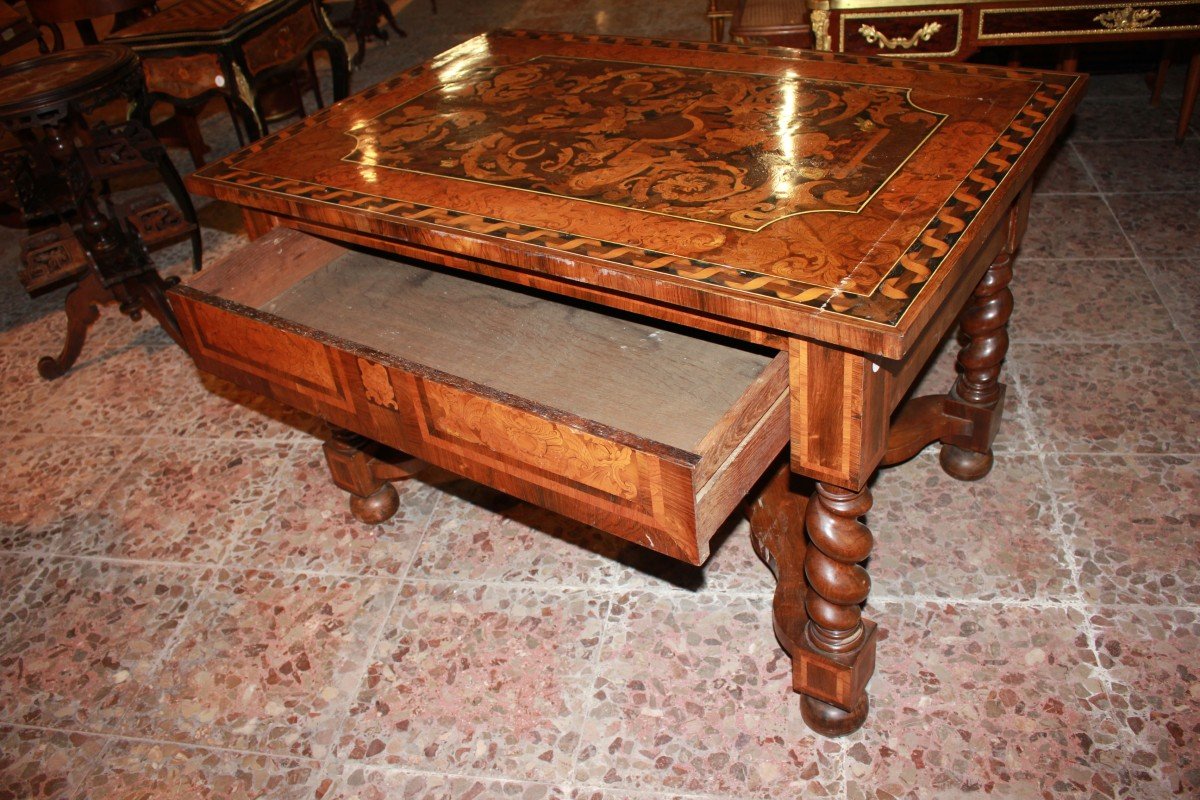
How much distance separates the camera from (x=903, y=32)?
8.58 feet

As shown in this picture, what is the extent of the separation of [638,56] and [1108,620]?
1.39 m

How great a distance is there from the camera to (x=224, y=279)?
1.66 meters

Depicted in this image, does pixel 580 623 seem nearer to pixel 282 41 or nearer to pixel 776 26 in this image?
pixel 776 26

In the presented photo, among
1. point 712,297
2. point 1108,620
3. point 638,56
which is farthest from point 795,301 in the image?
point 638,56

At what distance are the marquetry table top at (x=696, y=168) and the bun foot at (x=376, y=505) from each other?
26.8 inches

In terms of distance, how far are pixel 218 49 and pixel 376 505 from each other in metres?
1.69

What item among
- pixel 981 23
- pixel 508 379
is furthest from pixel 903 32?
pixel 508 379

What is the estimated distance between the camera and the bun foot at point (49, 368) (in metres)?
2.71

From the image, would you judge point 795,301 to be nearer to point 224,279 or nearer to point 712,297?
point 712,297

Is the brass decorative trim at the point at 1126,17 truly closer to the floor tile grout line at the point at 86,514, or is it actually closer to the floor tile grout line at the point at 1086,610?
the floor tile grout line at the point at 1086,610

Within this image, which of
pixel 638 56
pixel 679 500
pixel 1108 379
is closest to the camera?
pixel 679 500

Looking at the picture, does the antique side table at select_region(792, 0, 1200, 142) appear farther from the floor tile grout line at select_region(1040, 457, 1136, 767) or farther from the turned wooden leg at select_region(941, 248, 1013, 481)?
the floor tile grout line at select_region(1040, 457, 1136, 767)


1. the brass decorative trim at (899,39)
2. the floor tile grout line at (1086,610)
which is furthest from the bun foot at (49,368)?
the floor tile grout line at (1086,610)

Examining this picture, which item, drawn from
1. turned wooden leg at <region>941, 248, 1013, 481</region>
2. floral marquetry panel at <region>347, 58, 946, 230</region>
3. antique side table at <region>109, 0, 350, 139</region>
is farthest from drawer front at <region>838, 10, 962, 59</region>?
antique side table at <region>109, 0, 350, 139</region>
